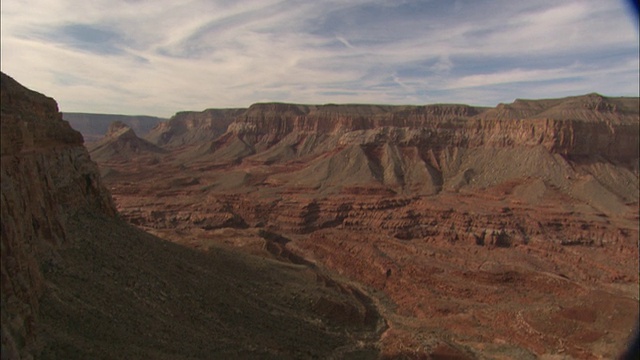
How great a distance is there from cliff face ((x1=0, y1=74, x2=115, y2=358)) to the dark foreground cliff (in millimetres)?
49

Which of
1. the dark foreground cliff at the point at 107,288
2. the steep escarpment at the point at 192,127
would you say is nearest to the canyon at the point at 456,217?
the dark foreground cliff at the point at 107,288

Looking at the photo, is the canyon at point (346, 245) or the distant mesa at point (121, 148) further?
the distant mesa at point (121, 148)

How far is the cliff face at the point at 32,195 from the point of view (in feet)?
37.0

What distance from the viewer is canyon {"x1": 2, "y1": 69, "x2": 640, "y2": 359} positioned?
15070 millimetres

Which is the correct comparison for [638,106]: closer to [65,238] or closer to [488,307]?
[488,307]

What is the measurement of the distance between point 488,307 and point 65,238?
95.5ft

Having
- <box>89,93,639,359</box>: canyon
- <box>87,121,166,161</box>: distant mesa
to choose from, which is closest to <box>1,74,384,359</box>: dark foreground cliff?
<box>89,93,639,359</box>: canyon

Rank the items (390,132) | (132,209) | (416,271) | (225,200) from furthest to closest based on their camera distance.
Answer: (390,132)
(225,200)
(132,209)
(416,271)

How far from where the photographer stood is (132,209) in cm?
5553

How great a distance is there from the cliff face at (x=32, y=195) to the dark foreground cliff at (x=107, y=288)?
0.05m

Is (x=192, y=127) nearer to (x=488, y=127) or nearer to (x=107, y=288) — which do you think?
(x=488, y=127)

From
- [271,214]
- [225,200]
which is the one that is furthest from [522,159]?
[225,200]

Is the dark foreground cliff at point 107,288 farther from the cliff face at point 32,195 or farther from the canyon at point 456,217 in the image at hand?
the canyon at point 456,217

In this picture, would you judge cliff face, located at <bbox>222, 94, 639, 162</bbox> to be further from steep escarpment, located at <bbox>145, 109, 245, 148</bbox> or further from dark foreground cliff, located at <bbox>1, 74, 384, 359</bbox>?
dark foreground cliff, located at <bbox>1, 74, 384, 359</bbox>
